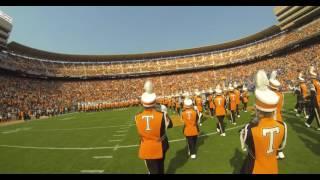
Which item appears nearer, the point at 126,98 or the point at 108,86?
the point at 126,98

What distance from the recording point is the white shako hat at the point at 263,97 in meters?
4.81

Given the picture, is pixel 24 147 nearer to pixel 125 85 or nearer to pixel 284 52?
pixel 284 52

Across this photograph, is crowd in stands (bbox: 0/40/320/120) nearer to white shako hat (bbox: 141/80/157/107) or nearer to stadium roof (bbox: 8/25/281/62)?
stadium roof (bbox: 8/25/281/62)

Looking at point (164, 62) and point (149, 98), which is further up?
point (164, 62)

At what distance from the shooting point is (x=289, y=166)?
28.2 ft

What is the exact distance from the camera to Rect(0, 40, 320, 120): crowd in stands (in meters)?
48.3

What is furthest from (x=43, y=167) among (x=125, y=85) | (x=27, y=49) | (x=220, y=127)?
(x=125, y=85)

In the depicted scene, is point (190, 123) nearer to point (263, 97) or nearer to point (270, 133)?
point (270, 133)

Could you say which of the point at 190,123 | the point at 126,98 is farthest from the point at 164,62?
the point at 190,123

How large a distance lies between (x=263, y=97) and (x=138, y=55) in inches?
2964

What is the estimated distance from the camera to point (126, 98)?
6662 centimetres

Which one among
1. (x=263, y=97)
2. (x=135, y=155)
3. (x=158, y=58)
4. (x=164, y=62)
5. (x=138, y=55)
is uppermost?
(x=138, y=55)

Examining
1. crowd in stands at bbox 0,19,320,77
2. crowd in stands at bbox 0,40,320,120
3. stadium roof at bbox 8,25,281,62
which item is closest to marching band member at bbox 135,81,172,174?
crowd in stands at bbox 0,40,320,120

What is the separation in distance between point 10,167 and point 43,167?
4.13ft
